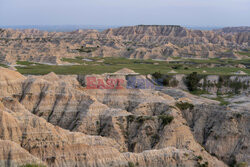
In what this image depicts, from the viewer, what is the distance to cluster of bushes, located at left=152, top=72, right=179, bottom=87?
261 feet

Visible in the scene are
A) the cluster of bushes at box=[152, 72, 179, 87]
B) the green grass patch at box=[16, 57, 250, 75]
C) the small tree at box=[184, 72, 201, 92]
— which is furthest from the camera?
the green grass patch at box=[16, 57, 250, 75]

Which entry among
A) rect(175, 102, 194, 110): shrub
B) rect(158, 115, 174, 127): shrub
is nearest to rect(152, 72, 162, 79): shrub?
rect(175, 102, 194, 110): shrub

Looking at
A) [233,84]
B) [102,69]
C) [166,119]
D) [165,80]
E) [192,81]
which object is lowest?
[102,69]

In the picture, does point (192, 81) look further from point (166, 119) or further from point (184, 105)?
point (166, 119)

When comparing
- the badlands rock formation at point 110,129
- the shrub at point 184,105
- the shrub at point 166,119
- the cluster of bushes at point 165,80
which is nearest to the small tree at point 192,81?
the cluster of bushes at point 165,80

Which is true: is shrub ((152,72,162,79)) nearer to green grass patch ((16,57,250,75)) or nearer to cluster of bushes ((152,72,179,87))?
cluster of bushes ((152,72,179,87))

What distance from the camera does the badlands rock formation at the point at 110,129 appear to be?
28781 millimetres

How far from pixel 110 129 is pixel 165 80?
4064 cm

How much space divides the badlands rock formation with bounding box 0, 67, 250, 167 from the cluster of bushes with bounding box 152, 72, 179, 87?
2690 centimetres

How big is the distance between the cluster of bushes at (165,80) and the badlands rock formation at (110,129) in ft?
88.3

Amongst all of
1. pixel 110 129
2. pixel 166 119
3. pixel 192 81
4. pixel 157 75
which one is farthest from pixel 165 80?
pixel 110 129

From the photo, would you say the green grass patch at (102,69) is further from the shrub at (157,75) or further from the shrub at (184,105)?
the shrub at (184,105)

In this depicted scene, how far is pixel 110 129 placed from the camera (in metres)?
41.0

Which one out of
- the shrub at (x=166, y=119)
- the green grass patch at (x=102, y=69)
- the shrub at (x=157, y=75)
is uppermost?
the shrub at (x=166, y=119)
